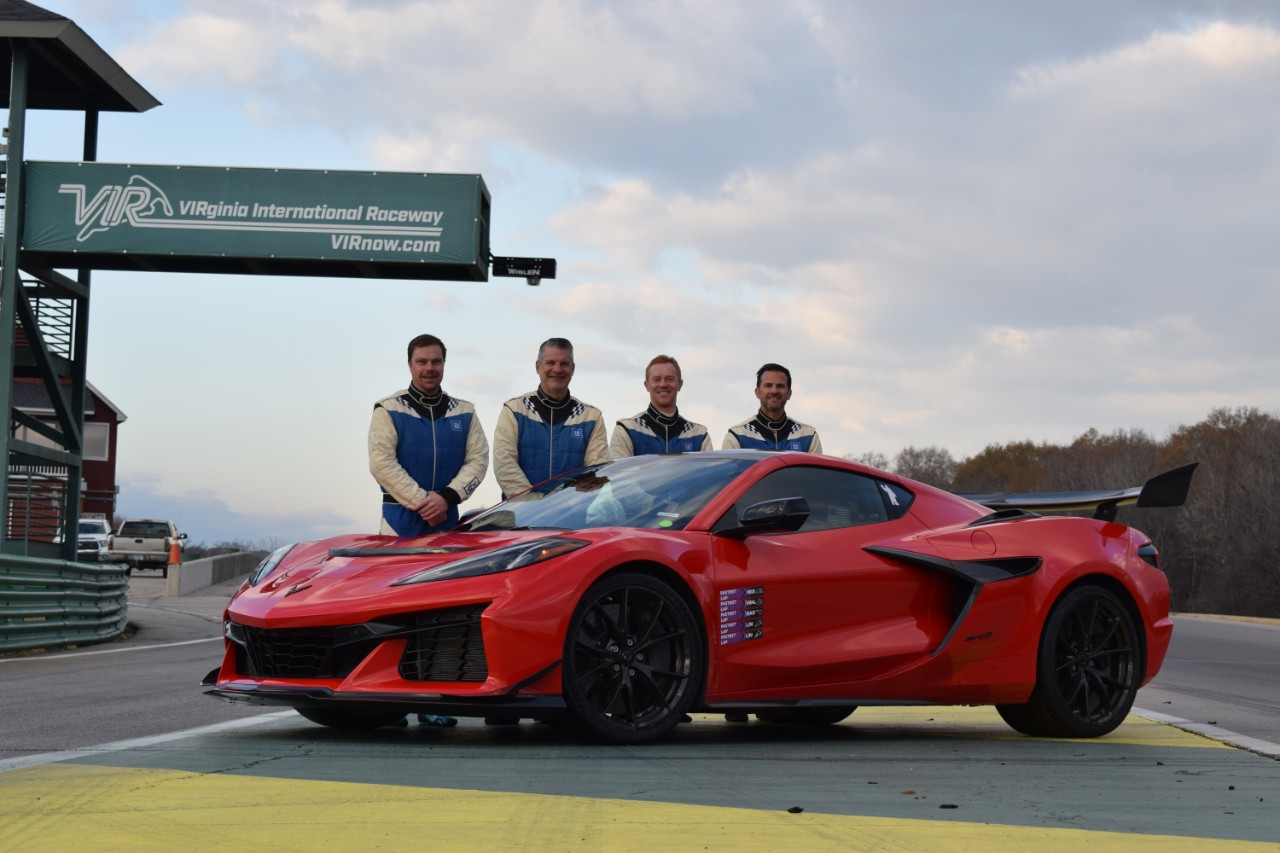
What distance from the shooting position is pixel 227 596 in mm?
38500

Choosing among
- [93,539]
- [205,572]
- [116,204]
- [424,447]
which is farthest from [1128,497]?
[93,539]

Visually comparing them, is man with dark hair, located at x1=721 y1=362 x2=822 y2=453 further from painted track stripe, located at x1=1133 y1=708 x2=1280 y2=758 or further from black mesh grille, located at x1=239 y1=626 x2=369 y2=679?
black mesh grille, located at x1=239 y1=626 x2=369 y2=679

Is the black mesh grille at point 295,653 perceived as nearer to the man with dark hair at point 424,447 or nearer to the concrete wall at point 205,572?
the man with dark hair at point 424,447

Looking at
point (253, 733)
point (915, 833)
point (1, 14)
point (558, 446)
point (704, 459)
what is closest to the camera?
point (915, 833)

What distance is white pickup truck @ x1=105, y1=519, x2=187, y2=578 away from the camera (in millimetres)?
52562

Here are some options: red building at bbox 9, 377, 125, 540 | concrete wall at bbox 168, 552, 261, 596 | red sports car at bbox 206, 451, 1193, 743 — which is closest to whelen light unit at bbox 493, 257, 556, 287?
concrete wall at bbox 168, 552, 261, 596

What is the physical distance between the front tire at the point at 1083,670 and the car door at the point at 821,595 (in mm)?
611

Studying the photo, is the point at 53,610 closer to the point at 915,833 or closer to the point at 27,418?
the point at 27,418

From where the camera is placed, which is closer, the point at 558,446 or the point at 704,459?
the point at 704,459

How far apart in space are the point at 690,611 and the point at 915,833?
220 cm

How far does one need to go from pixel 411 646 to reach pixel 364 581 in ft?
1.33

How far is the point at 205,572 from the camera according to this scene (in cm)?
4422

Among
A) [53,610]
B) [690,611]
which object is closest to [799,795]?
[690,611]

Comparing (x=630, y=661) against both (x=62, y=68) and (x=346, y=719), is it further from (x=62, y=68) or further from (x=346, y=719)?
(x=62, y=68)
